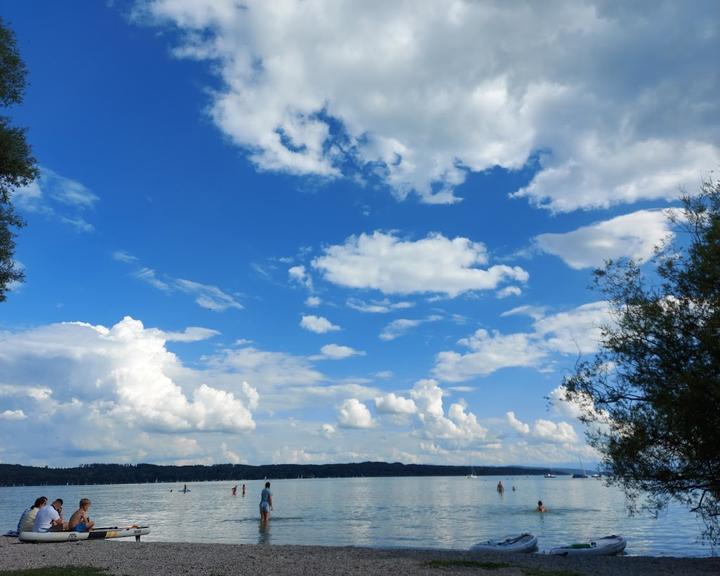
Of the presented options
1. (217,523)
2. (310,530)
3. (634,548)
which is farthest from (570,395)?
(217,523)

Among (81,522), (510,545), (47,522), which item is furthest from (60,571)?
(510,545)

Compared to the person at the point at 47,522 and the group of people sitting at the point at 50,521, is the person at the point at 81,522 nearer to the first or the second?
the group of people sitting at the point at 50,521

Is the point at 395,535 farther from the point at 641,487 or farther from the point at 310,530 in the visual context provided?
the point at 641,487

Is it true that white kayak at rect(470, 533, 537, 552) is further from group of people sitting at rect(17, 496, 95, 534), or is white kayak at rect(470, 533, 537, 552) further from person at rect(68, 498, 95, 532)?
group of people sitting at rect(17, 496, 95, 534)

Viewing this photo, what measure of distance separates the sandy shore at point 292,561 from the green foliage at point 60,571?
546 mm

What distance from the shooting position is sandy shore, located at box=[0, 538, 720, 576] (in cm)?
1738

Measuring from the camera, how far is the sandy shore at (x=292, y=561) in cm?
1738

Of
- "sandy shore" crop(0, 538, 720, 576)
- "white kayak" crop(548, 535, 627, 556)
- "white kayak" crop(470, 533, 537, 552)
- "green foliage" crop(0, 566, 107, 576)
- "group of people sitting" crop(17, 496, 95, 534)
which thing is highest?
"group of people sitting" crop(17, 496, 95, 534)

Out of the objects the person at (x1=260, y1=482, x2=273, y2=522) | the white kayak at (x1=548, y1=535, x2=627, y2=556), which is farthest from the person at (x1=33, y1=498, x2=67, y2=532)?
the white kayak at (x1=548, y1=535, x2=627, y2=556)

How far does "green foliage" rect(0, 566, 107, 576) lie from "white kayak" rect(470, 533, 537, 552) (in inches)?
666

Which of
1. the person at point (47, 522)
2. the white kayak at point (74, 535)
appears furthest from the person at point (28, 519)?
the white kayak at point (74, 535)

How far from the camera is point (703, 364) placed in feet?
68.0

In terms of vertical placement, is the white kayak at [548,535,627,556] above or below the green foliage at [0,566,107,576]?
below

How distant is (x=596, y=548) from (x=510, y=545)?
4082 millimetres
